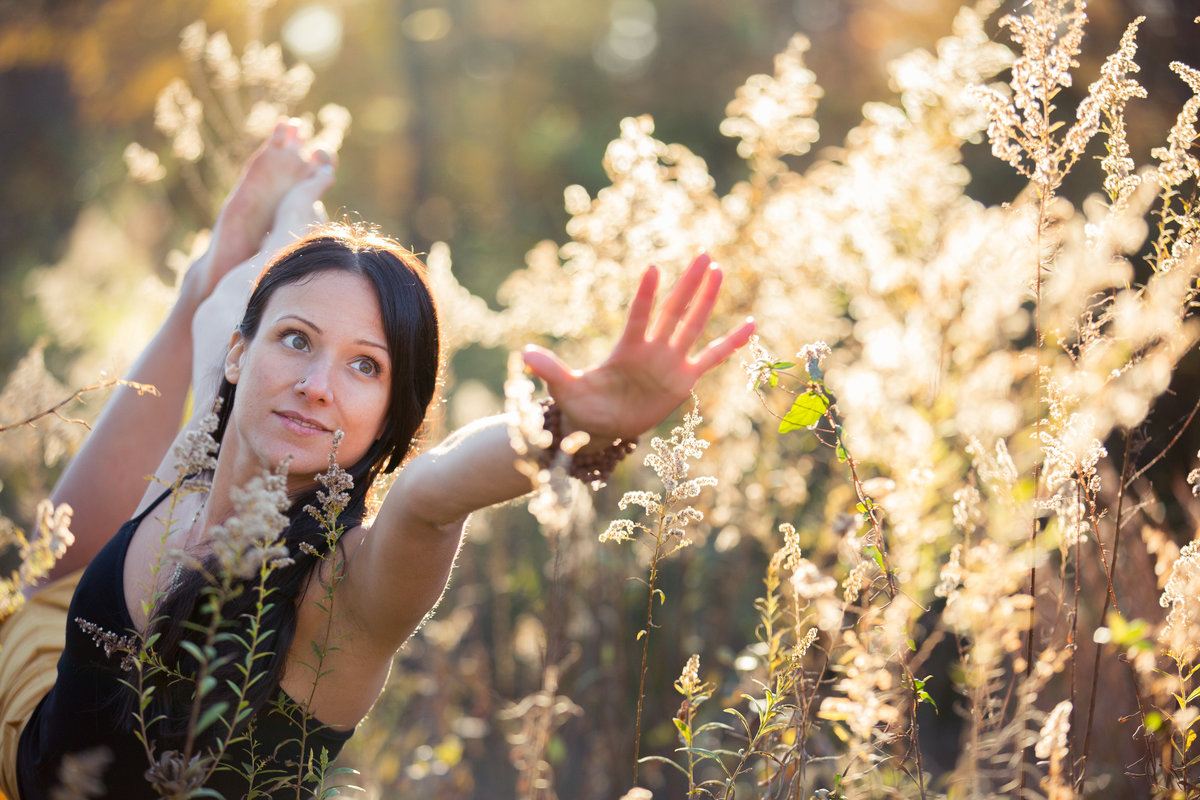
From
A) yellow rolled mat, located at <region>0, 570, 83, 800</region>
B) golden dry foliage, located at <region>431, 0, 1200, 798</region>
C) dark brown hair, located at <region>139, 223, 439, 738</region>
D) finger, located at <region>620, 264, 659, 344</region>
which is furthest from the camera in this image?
yellow rolled mat, located at <region>0, 570, 83, 800</region>

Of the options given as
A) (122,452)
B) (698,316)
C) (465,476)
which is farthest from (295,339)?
(122,452)

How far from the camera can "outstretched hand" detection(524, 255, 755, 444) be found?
108 centimetres

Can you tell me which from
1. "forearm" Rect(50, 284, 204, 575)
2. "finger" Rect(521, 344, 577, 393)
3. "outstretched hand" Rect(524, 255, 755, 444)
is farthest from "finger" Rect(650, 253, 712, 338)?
"forearm" Rect(50, 284, 204, 575)

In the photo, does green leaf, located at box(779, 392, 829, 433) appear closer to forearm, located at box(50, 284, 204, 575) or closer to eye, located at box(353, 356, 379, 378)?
eye, located at box(353, 356, 379, 378)

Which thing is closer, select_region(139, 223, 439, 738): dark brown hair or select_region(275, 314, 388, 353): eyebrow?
select_region(139, 223, 439, 738): dark brown hair

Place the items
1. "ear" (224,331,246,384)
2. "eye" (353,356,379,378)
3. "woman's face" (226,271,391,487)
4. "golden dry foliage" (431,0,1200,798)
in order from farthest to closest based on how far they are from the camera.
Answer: "ear" (224,331,246,384), "eye" (353,356,379,378), "woman's face" (226,271,391,487), "golden dry foliage" (431,0,1200,798)

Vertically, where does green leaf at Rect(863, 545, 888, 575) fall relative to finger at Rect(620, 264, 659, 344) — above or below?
below

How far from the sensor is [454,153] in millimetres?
7816

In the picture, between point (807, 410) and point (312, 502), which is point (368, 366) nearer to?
point (312, 502)

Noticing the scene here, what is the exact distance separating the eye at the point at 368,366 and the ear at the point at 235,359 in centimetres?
32

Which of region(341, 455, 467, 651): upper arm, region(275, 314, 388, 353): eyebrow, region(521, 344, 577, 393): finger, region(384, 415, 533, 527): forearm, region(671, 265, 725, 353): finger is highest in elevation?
region(275, 314, 388, 353): eyebrow

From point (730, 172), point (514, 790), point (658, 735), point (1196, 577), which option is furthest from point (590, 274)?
point (730, 172)

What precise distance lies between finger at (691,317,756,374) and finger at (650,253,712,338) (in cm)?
5

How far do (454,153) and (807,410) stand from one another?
711 centimetres
